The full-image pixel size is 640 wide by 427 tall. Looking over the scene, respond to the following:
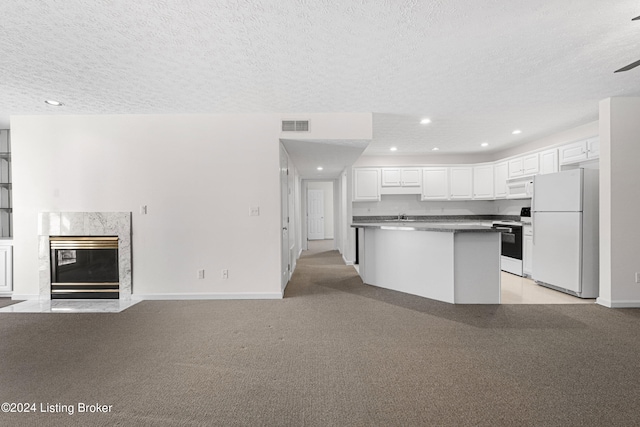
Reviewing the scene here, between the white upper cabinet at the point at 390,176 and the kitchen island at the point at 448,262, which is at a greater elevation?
the white upper cabinet at the point at 390,176

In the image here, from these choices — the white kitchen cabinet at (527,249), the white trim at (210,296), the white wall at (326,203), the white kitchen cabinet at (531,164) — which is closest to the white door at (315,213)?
the white wall at (326,203)

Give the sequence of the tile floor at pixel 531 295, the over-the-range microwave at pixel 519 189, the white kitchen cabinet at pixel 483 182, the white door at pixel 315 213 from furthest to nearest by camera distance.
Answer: the white door at pixel 315 213 → the white kitchen cabinet at pixel 483 182 → the over-the-range microwave at pixel 519 189 → the tile floor at pixel 531 295

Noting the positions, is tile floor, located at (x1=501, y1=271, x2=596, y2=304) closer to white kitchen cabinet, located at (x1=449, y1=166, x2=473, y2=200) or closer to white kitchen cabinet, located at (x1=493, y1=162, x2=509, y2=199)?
white kitchen cabinet, located at (x1=493, y1=162, x2=509, y2=199)

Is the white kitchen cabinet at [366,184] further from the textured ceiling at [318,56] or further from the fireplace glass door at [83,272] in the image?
the fireplace glass door at [83,272]

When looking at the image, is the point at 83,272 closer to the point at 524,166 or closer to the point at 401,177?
the point at 401,177

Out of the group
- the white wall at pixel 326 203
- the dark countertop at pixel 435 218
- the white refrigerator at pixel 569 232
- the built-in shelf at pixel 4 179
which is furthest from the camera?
the white wall at pixel 326 203

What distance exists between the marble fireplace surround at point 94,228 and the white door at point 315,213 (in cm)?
807

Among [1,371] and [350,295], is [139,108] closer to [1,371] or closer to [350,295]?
[1,371]

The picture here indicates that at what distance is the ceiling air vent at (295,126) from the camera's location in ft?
13.6

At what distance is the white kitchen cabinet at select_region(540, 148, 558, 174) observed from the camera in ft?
16.4

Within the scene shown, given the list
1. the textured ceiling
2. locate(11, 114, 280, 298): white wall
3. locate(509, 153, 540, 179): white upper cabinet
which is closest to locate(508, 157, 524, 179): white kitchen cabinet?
locate(509, 153, 540, 179): white upper cabinet

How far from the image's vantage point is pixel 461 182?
22.8 ft

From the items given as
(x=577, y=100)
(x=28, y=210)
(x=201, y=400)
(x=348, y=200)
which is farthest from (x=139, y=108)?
(x=577, y=100)

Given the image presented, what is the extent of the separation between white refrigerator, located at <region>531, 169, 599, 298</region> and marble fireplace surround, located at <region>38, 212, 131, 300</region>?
6128 millimetres
